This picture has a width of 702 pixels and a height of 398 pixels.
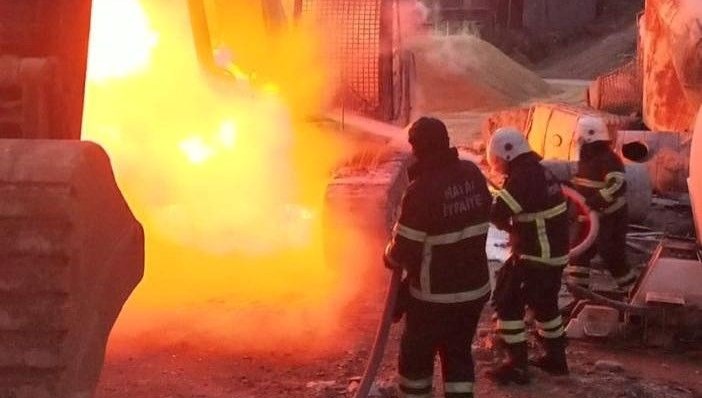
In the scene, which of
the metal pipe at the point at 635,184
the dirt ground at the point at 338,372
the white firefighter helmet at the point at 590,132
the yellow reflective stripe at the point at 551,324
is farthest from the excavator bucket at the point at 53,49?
the metal pipe at the point at 635,184

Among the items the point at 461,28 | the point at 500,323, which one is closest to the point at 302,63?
the point at 500,323

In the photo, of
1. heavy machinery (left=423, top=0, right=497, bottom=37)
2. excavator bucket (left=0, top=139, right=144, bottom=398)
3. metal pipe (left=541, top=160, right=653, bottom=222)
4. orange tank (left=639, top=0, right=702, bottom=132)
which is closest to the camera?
excavator bucket (left=0, top=139, right=144, bottom=398)

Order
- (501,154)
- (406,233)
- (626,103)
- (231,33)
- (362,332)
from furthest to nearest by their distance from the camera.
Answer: (626,103) → (231,33) → (362,332) → (501,154) → (406,233)

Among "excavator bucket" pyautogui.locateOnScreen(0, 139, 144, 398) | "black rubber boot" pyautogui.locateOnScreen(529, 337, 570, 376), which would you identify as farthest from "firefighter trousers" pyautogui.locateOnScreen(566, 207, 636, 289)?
"excavator bucket" pyautogui.locateOnScreen(0, 139, 144, 398)

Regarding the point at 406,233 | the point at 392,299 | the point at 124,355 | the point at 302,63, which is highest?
the point at 302,63

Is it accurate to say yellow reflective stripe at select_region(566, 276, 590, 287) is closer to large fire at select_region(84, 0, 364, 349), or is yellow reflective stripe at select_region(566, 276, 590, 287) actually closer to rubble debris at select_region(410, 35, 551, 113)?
large fire at select_region(84, 0, 364, 349)

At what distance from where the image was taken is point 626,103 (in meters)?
16.2

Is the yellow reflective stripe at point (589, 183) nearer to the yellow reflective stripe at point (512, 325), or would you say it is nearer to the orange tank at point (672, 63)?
the yellow reflective stripe at point (512, 325)

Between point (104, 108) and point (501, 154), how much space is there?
359 centimetres

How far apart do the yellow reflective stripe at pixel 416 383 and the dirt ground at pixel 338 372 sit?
52 cm

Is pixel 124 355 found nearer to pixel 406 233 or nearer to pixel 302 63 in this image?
pixel 406 233

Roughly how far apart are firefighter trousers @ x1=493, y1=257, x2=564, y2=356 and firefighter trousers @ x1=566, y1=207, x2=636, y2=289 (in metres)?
1.71

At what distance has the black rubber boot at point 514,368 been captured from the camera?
18.2ft

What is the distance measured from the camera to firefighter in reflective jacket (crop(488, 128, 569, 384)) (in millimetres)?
5469
